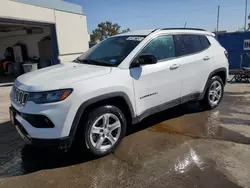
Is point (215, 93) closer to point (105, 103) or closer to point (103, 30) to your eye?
point (105, 103)

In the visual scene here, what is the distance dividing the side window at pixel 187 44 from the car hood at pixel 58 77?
5.65ft

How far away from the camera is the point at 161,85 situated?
160 inches

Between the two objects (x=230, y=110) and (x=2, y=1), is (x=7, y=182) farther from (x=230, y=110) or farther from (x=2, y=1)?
(x=2, y=1)

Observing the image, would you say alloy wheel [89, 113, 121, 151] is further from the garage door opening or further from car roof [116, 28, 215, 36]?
the garage door opening

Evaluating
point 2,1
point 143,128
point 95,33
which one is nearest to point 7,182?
point 143,128

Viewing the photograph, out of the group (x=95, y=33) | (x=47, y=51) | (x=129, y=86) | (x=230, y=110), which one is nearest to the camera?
(x=129, y=86)

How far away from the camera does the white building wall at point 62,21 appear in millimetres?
10397

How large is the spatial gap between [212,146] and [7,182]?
299cm

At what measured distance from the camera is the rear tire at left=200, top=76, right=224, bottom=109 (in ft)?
17.4

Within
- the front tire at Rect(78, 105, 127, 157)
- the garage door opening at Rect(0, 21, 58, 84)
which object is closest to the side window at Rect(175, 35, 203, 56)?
the front tire at Rect(78, 105, 127, 157)

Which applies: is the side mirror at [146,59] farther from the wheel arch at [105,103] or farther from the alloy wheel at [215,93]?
the alloy wheel at [215,93]

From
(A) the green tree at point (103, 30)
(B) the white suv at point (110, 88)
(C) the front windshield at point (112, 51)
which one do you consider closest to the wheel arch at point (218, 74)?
(B) the white suv at point (110, 88)

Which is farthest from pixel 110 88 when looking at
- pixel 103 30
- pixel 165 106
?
pixel 103 30

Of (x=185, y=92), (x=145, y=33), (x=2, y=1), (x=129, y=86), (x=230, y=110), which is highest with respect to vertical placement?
(x=2, y=1)
